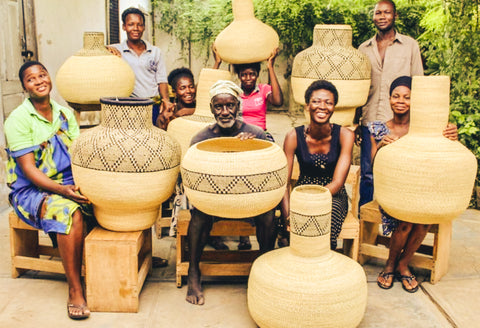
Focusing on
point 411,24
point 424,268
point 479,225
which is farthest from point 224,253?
point 411,24

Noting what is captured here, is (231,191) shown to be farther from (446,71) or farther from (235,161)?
(446,71)

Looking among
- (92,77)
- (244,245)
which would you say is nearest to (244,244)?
(244,245)

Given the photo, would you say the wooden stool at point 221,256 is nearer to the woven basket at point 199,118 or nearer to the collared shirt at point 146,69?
the woven basket at point 199,118

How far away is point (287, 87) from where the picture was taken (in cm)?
1066

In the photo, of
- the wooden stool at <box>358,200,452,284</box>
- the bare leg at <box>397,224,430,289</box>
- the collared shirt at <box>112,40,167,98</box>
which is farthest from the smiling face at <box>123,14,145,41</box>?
the bare leg at <box>397,224,430,289</box>

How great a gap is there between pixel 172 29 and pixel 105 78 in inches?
313

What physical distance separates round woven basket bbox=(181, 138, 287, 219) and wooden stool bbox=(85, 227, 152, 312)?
20.7 inches

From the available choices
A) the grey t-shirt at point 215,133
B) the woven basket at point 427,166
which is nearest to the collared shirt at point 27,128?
the grey t-shirt at point 215,133

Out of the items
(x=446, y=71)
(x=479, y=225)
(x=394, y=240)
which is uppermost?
(x=446, y=71)

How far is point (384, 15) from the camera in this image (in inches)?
176

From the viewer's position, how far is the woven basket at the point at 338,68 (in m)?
4.14

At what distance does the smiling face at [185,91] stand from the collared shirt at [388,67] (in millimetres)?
1396

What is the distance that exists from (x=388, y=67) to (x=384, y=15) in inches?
15.6

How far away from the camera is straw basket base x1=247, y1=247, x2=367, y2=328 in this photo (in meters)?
2.77
